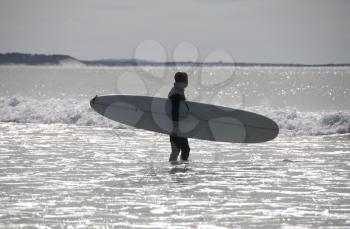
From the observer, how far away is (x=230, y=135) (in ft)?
49.0

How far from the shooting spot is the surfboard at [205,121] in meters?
14.4

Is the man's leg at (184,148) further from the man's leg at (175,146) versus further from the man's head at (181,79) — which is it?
the man's head at (181,79)

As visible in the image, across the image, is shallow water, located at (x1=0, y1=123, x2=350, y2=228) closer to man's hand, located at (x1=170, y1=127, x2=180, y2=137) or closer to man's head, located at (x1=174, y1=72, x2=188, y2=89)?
man's hand, located at (x1=170, y1=127, x2=180, y2=137)


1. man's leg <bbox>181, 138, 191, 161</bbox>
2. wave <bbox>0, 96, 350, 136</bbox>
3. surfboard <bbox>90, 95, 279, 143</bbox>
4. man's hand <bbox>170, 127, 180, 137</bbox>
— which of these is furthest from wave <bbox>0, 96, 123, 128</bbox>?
man's leg <bbox>181, 138, 191, 161</bbox>

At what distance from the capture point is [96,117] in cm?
2684

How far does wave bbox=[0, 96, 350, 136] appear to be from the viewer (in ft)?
74.2

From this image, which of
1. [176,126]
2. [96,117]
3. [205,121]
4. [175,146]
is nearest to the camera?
[175,146]

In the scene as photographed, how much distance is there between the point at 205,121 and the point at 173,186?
4.71m

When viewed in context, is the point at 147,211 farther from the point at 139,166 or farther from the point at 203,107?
the point at 203,107

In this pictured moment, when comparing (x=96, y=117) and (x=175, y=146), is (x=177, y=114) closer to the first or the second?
(x=175, y=146)

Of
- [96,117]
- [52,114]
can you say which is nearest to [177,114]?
[96,117]

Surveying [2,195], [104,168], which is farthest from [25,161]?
[2,195]

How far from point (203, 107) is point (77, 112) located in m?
14.5

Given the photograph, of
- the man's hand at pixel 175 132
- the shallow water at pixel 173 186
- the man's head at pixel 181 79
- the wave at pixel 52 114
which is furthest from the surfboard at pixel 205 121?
the wave at pixel 52 114
